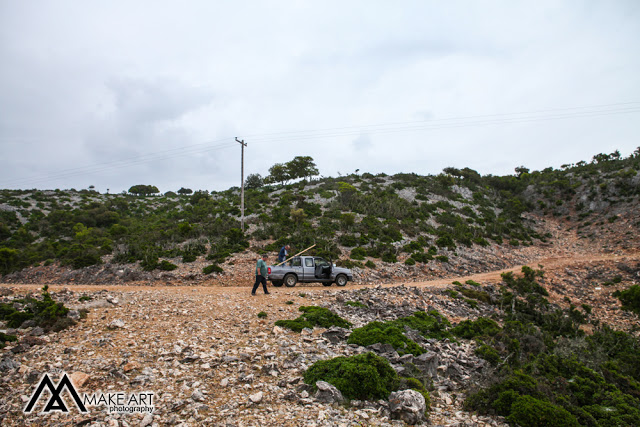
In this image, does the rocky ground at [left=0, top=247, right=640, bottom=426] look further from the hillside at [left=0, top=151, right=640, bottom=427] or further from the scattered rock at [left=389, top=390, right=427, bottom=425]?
the scattered rock at [left=389, top=390, right=427, bottom=425]

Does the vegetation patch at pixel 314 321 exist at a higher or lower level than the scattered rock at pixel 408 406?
higher

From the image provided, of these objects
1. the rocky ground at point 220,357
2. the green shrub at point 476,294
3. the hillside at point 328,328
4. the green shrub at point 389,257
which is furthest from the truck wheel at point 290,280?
the green shrub at point 476,294

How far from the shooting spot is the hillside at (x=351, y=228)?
2192cm

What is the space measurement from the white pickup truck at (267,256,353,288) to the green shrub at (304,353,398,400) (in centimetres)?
1002

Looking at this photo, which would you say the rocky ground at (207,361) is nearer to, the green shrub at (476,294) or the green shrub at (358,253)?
the green shrub at (476,294)

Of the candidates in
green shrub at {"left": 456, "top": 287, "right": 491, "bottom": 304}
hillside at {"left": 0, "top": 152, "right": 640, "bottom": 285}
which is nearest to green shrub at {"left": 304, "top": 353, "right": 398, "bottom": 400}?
green shrub at {"left": 456, "top": 287, "right": 491, "bottom": 304}

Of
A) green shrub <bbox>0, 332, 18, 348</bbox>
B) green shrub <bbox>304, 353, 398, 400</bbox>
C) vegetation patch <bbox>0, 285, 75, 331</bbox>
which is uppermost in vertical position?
vegetation patch <bbox>0, 285, 75, 331</bbox>

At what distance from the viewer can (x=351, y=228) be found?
28.7 meters

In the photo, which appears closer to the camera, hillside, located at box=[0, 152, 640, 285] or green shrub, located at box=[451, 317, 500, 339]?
green shrub, located at box=[451, 317, 500, 339]

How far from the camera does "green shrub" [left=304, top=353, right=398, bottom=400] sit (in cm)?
653

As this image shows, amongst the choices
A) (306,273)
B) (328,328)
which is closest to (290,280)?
(306,273)

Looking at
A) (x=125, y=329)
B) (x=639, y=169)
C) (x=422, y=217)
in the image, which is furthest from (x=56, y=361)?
(x=639, y=169)

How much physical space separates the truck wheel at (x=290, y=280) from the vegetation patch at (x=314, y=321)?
5734mm

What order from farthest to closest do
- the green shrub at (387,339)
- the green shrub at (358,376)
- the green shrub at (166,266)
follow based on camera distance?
the green shrub at (166,266)
the green shrub at (387,339)
the green shrub at (358,376)
